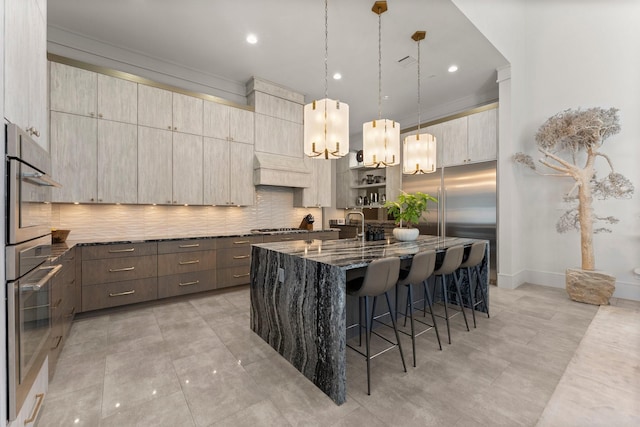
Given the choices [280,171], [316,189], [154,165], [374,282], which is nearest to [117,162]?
[154,165]

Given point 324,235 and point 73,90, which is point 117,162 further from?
point 324,235

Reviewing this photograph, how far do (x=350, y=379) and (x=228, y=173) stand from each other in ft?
11.3

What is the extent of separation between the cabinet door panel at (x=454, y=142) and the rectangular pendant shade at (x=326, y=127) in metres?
3.20

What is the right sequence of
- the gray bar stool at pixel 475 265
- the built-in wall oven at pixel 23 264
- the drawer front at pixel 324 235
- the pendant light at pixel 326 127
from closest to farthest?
the built-in wall oven at pixel 23 264
the pendant light at pixel 326 127
the gray bar stool at pixel 475 265
the drawer front at pixel 324 235

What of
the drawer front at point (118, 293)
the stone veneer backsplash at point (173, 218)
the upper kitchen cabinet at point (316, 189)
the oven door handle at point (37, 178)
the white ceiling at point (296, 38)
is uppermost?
the white ceiling at point (296, 38)

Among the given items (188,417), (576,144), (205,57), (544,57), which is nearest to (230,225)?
(205,57)

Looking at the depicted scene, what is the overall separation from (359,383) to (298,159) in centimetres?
394

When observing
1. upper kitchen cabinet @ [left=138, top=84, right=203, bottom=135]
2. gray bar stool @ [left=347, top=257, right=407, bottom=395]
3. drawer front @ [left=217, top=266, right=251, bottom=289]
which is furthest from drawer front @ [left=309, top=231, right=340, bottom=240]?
gray bar stool @ [left=347, top=257, right=407, bottom=395]

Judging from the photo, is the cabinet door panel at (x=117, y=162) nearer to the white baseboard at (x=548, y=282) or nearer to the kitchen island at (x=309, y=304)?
the kitchen island at (x=309, y=304)

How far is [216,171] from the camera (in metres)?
4.27

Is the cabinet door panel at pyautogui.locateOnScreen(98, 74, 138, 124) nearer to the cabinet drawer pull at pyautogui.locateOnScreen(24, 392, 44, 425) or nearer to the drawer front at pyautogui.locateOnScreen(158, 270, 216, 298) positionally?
the drawer front at pyautogui.locateOnScreen(158, 270, 216, 298)

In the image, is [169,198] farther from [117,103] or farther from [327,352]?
[327,352]

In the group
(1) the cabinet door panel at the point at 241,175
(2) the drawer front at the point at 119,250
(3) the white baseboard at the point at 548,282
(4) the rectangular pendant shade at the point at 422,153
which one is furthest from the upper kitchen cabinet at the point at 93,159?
(3) the white baseboard at the point at 548,282

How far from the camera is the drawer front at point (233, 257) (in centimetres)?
400
